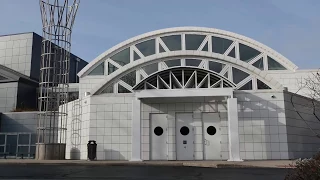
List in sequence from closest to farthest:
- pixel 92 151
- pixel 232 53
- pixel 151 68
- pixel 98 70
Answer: pixel 92 151 < pixel 151 68 < pixel 232 53 < pixel 98 70

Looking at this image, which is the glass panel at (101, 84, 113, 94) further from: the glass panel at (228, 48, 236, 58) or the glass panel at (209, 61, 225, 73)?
the glass panel at (228, 48, 236, 58)

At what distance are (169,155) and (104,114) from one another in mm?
4994

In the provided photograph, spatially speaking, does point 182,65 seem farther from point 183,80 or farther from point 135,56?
point 135,56

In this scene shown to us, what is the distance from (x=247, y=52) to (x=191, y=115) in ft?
23.7

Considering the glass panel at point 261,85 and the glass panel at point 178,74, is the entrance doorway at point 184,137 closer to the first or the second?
the glass panel at point 178,74

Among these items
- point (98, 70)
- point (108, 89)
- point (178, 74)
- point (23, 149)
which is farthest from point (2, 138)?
point (178, 74)

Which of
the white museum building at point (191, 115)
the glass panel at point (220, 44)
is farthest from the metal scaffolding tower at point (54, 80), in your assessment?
the glass panel at point (220, 44)

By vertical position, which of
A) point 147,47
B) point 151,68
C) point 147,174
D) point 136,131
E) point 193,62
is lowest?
point 147,174

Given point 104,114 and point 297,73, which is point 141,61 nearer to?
point 104,114

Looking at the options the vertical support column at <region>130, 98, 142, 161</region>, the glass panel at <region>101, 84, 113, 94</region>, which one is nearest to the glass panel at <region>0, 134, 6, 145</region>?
the glass panel at <region>101, 84, 113, 94</region>

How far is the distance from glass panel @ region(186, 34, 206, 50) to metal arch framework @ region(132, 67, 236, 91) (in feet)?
12.3

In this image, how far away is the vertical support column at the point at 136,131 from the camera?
64.7 ft

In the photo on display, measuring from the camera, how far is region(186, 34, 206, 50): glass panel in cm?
2455

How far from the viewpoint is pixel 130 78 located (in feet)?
76.8
